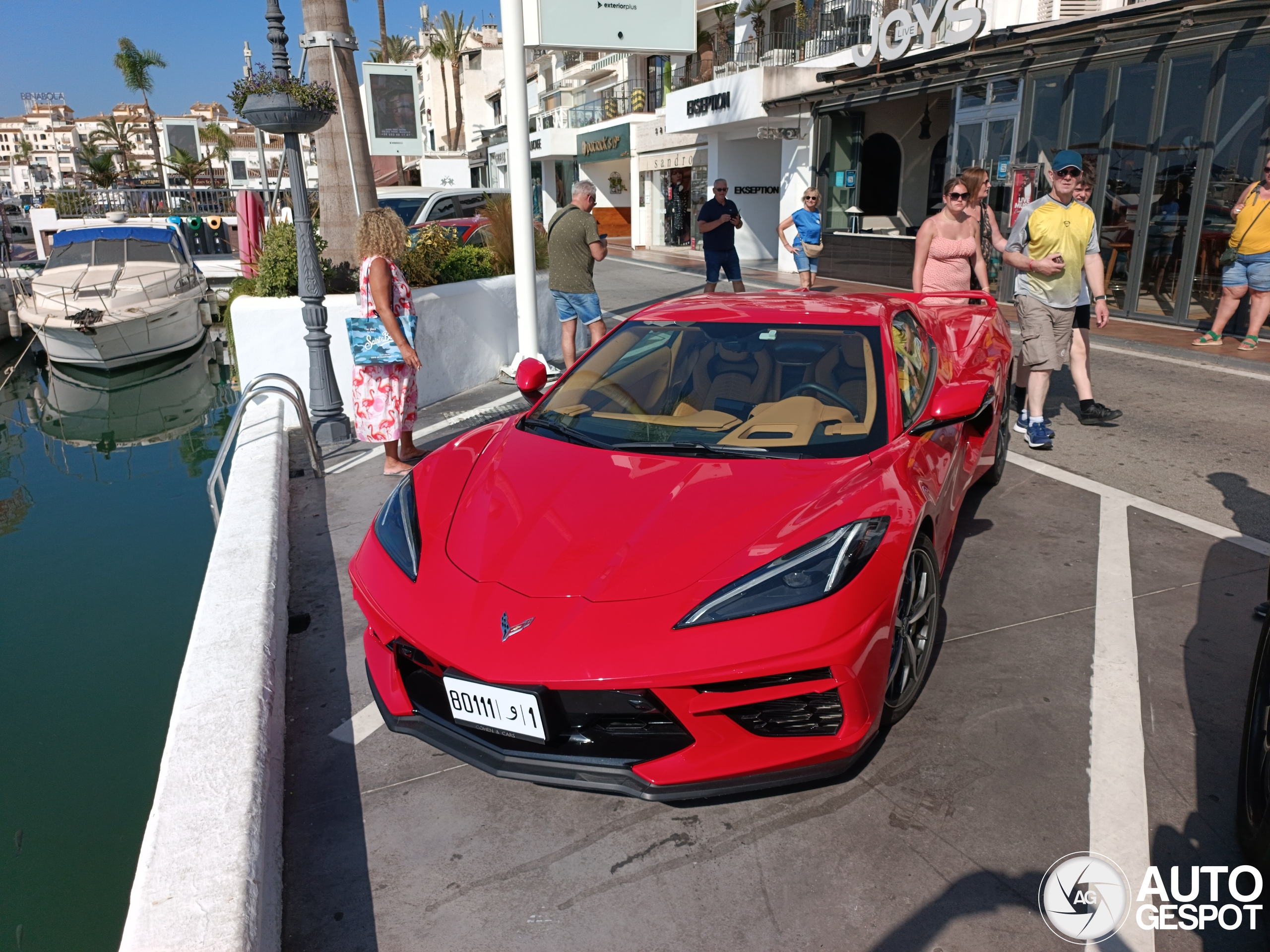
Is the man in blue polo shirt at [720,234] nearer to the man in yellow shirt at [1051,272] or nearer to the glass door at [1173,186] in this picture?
the glass door at [1173,186]

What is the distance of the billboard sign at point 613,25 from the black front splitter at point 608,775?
8102mm

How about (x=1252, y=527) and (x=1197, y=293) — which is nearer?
(x=1252, y=527)

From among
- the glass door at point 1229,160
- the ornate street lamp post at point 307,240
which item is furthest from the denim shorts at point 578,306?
the glass door at point 1229,160

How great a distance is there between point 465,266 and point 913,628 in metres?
7.20

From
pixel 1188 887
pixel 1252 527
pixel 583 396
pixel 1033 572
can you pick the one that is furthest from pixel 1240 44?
pixel 1188 887

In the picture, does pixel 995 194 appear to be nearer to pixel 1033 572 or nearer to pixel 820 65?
pixel 820 65

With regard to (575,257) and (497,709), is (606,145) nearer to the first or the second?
(575,257)

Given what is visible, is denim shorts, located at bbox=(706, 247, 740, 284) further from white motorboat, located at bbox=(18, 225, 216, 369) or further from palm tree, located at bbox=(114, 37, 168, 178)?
palm tree, located at bbox=(114, 37, 168, 178)

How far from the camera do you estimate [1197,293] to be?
11.7m

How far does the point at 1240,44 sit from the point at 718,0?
76.5 ft

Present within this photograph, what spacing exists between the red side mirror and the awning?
24.8 meters

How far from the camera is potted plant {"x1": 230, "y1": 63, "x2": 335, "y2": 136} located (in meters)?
6.55

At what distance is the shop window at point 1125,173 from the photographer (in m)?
12.1

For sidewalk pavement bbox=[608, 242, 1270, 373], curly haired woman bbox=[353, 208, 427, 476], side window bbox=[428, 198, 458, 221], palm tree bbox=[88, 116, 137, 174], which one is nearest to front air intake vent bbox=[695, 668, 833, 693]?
sidewalk pavement bbox=[608, 242, 1270, 373]
